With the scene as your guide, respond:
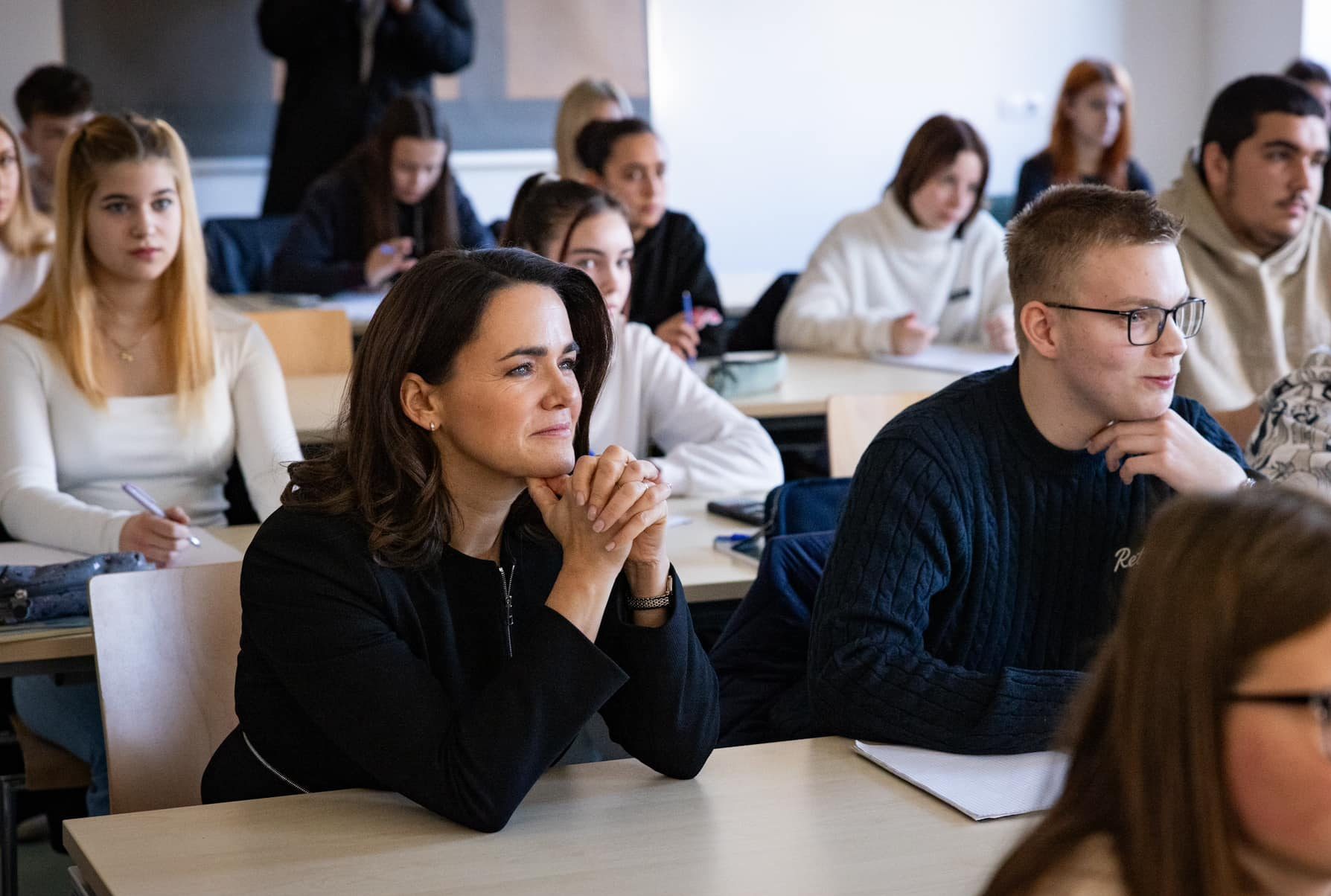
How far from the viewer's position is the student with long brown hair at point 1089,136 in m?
5.84

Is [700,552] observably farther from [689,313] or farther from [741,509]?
[689,313]

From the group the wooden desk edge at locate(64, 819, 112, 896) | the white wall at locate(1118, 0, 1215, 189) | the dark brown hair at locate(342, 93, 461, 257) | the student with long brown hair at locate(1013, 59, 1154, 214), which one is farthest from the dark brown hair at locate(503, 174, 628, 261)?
the white wall at locate(1118, 0, 1215, 189)

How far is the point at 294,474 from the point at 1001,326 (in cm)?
298

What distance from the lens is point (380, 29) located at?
5879 mm

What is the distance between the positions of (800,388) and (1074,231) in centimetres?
195

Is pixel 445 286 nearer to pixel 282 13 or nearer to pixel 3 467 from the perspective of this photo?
pixel 3 467

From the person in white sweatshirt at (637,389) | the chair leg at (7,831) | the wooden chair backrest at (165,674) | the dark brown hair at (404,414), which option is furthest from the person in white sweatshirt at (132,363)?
the dark brown hair at (404,414)

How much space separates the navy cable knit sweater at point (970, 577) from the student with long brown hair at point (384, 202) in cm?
338

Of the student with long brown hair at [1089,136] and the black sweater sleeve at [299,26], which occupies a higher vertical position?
the black sweater sleeve at [299,26]

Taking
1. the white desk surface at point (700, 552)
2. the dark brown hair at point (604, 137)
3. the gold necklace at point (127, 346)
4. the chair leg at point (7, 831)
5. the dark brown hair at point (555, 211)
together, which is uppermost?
the dark brown hair at point (604, 137)

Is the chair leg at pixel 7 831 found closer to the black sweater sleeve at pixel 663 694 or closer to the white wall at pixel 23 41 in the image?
the black sweater sleeve at pixel 663 694

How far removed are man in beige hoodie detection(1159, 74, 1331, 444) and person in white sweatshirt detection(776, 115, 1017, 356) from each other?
109cm

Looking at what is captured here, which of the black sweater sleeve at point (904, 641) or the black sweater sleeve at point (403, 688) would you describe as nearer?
the black sweater sleeve at point (403, 688)

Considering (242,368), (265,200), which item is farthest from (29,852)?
(265,200)
